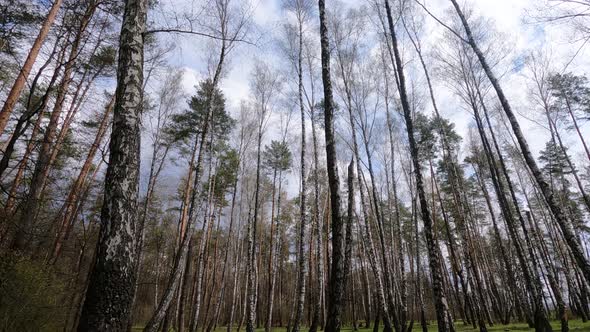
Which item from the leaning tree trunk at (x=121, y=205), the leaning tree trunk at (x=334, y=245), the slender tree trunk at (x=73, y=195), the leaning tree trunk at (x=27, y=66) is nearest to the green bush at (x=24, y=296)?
the leaning tree trunk at (x=27, y=66)

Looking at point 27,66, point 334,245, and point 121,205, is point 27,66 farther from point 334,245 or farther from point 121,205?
point 334,245

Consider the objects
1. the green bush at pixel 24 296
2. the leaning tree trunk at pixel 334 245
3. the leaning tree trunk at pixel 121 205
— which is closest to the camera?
the leaning tree trunk at pixel 121 205

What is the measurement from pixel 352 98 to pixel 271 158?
324 inches

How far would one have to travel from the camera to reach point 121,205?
9.60ft

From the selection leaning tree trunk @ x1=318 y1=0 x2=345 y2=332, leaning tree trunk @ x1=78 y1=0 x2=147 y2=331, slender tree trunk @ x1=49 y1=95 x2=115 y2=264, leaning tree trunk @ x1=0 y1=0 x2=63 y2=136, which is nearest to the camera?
leaning tree trunk @ x1=78 y1=0 x2=147 y2=331

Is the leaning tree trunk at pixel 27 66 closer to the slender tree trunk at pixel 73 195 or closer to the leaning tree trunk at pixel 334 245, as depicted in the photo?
the slender tree trunk at pixel 73 195

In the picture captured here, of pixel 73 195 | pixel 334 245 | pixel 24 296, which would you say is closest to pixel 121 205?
pixel 334 245

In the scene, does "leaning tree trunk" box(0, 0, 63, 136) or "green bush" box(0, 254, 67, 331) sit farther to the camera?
"leaning tree trunk" box(0, 0, 63, 136)

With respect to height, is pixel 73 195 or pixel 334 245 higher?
pixel 73 195

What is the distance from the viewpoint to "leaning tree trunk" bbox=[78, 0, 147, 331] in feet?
8.48

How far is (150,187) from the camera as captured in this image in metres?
14.8

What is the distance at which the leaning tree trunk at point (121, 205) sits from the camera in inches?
102

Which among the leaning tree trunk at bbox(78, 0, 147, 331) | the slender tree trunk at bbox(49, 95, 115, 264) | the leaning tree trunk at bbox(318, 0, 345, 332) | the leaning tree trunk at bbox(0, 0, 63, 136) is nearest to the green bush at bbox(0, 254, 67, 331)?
the leaning tree trunk at bbox(0, 0, 63, 136)

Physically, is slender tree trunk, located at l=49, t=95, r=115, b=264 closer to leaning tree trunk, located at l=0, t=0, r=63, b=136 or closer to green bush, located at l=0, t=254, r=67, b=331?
leaning tree trunk, located at l=0, t=0, r=63, b=136
